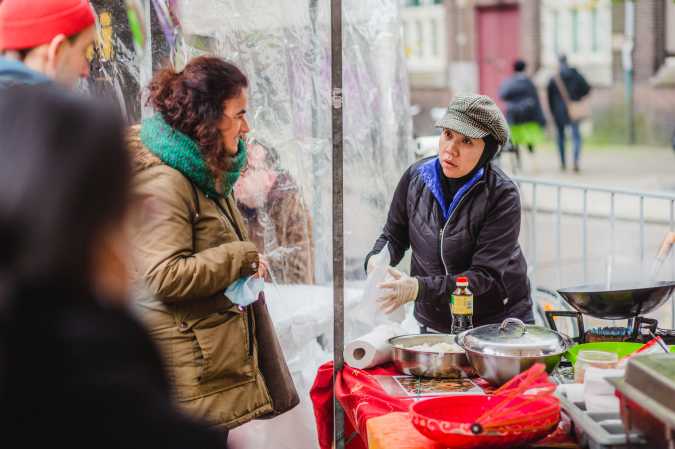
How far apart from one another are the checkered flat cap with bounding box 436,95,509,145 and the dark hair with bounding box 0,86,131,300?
2195 millimetres

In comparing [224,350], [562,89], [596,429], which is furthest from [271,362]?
[562,89]

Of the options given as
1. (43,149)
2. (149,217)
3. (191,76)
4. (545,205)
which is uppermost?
(191,76)

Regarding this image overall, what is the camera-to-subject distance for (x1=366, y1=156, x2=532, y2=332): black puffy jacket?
312cm

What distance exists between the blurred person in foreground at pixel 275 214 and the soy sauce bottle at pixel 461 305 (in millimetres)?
1100

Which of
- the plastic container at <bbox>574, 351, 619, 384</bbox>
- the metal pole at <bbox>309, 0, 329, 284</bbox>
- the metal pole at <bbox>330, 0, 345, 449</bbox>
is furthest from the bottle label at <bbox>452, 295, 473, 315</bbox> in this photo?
the metal pole at <bbox>309, 0, 329, 284</bbox>

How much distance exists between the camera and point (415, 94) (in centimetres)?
2255

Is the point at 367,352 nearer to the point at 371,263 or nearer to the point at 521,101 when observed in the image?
the point at 371,263

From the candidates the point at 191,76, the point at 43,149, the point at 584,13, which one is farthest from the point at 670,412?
the point at 584,13

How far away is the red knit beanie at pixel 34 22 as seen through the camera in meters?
2.28

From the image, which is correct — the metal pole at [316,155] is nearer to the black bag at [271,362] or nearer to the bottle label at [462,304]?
the black bag at [271,362]

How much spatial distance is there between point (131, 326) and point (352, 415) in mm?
1607

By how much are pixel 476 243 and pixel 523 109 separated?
11.0 meters

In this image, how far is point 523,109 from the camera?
13781 millimetres

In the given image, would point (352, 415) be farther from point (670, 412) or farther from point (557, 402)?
point (670, 412)
